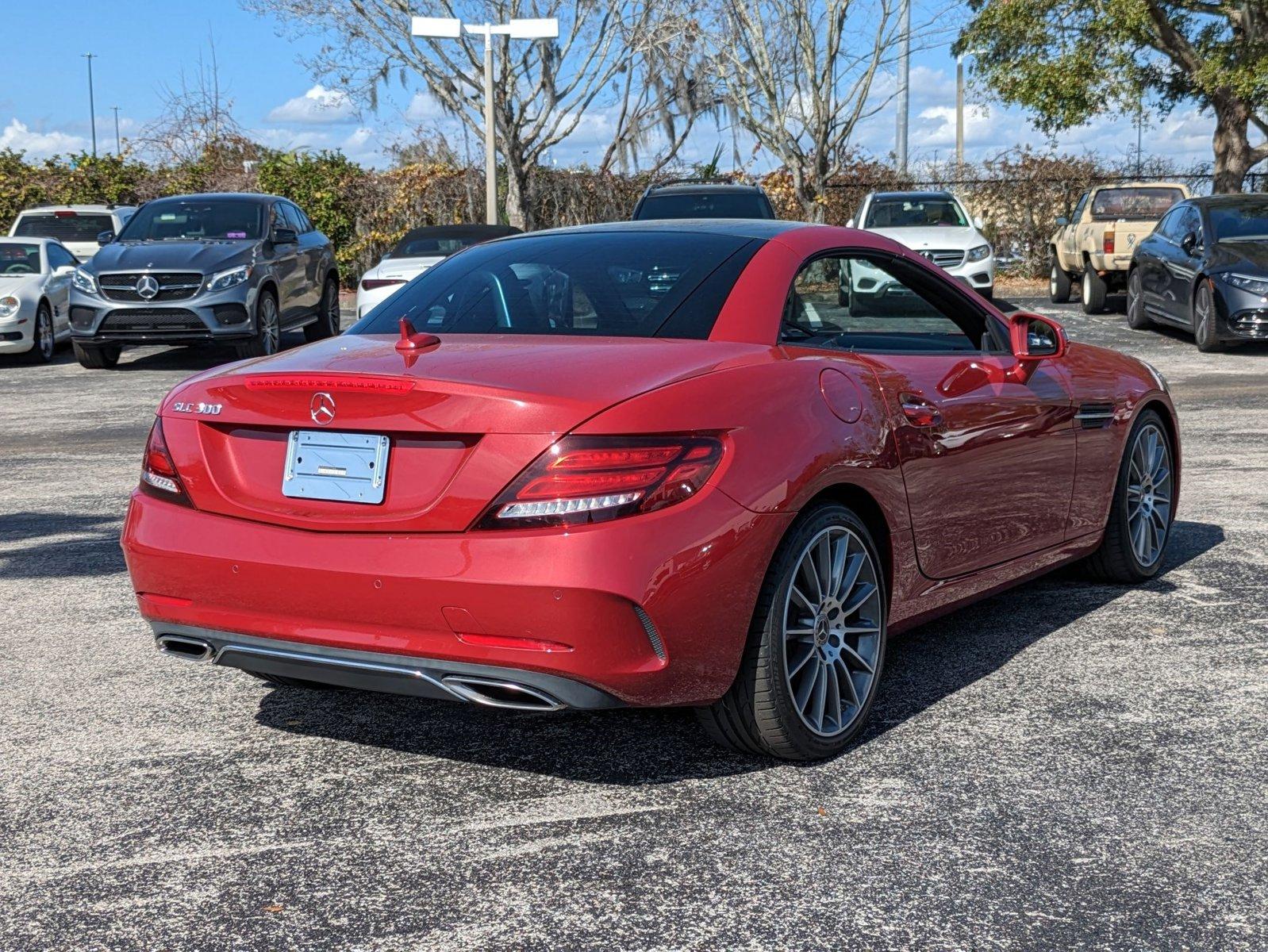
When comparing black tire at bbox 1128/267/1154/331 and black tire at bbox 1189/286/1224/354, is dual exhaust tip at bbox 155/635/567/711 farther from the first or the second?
black tire at bbox 1128/267/1154/331

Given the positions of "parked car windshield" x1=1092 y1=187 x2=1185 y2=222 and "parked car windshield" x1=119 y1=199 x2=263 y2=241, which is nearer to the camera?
"parked car windshield" x1=119 y1=199 x2=263 y2=241

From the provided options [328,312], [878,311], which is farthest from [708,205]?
[878,311]

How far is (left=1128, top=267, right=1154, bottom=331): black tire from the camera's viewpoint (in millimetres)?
19234

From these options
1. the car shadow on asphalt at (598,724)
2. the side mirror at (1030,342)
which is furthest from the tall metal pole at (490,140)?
the car shadow on asphalt at (598,724)

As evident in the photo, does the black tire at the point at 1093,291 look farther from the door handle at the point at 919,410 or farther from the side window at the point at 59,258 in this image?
the door handle at the point at 919,410

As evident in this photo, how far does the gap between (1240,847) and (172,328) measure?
14119mm

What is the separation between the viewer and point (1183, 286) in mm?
17172

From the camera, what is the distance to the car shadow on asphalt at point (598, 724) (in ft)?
14.1

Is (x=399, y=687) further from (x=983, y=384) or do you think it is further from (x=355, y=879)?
(x=983, y=384)

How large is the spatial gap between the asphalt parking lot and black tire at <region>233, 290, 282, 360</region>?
10897 millimetres

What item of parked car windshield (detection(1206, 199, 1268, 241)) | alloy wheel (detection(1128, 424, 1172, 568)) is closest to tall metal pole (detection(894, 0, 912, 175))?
parked car windshield (detection(1206, 199, 1268, 241))

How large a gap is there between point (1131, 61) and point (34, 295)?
17609 mm

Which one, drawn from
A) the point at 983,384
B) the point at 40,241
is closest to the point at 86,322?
the point at 40,241

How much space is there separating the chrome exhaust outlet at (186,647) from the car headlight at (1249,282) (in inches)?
548
